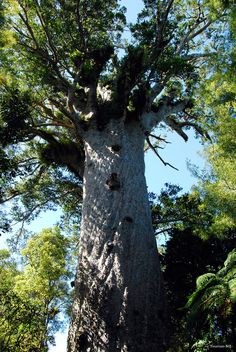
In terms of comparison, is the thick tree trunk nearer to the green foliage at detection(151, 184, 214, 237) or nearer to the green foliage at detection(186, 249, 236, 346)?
the green foliage at detection(186, 249, 236, 346)

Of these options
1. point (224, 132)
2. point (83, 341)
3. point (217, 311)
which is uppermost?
point (224, 132)

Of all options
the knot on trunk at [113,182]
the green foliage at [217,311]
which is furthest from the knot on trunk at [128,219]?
the green foliage at [217,311]

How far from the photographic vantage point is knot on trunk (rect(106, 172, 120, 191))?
605 cm

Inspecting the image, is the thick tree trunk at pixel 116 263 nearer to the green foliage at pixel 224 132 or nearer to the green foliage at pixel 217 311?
the green foliage at pixel 217 311

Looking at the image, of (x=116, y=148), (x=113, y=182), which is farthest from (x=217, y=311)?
(x=116, y=148)

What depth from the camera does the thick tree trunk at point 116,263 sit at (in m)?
4.26

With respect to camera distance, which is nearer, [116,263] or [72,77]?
[116,263]

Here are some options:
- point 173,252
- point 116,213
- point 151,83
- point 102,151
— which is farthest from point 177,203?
point 116,213

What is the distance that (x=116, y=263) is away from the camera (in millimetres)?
4914

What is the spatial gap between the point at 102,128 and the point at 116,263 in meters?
3.53

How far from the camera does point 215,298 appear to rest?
204 inches

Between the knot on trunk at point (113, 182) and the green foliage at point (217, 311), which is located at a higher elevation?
the knot on trunk at point (113, 182)

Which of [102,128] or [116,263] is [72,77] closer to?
[102,128]

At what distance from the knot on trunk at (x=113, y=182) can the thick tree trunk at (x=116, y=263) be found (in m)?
0.02
